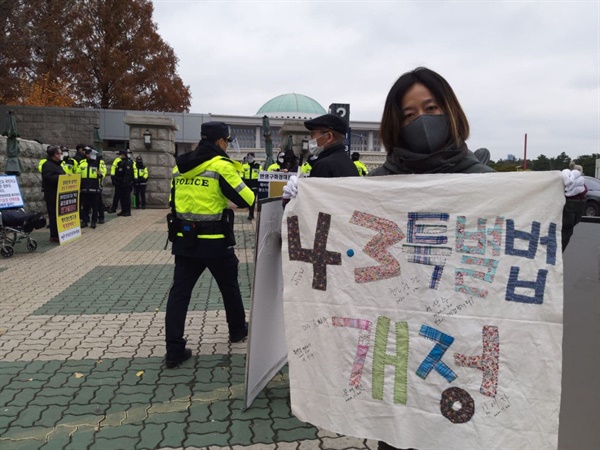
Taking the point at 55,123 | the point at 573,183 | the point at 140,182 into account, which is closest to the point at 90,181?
the point at 140,182

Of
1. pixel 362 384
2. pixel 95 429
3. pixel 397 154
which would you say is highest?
pixel 397 154

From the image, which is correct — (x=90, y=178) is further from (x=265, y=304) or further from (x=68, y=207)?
(x=265, y=304)

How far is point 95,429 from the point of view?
3.27 metres

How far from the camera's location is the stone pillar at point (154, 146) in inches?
730

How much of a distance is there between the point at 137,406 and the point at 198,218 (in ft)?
4.98

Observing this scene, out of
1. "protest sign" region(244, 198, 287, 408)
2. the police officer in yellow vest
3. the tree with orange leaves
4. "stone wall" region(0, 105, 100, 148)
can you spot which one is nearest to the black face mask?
"protest sign" region(244, 198, 287, 408)

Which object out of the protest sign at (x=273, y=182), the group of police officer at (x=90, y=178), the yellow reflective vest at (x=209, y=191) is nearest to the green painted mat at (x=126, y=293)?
the protest sign at (x=273, y=182)

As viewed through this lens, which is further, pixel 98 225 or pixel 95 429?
pixel 98 225

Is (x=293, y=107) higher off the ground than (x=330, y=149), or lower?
higher

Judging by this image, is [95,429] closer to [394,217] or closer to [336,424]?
[336,424]

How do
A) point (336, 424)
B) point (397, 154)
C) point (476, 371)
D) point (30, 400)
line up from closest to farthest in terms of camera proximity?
point (476, 371) < point (397, 154) < point (336, 424) < point (30, 400)

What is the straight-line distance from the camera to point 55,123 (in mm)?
24156

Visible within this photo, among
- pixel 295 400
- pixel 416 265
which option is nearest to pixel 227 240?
pixel 295 400

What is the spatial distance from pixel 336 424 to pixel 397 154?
51.1 inches
